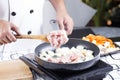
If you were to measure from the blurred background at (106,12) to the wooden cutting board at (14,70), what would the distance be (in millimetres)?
1611

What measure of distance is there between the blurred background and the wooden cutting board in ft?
5.29

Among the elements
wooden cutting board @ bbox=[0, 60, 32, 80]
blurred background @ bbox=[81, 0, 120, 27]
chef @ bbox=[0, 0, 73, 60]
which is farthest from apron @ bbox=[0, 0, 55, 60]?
blurred background @ bbox=[81, 0, 120, 27]

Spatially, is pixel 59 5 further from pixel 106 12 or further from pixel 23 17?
pixel 106 12

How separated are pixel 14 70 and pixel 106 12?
178 cm

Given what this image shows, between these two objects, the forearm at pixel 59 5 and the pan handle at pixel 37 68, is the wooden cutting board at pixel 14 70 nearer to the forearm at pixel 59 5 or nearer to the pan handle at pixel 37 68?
the pan handle at pixel 37 68

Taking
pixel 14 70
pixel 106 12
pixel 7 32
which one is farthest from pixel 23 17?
pixel 106 12

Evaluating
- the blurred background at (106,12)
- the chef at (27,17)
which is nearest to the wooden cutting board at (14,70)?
the chef at (27,17)

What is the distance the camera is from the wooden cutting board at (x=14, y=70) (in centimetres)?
104

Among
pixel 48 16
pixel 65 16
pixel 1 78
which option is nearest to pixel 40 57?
pixel 1 78

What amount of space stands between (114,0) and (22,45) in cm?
151

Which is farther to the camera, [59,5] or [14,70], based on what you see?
[59,5]

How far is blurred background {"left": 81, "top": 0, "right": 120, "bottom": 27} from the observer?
2621 millimetres

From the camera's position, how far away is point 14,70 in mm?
1093

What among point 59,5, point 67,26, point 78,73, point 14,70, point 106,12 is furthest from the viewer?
point 106,12
